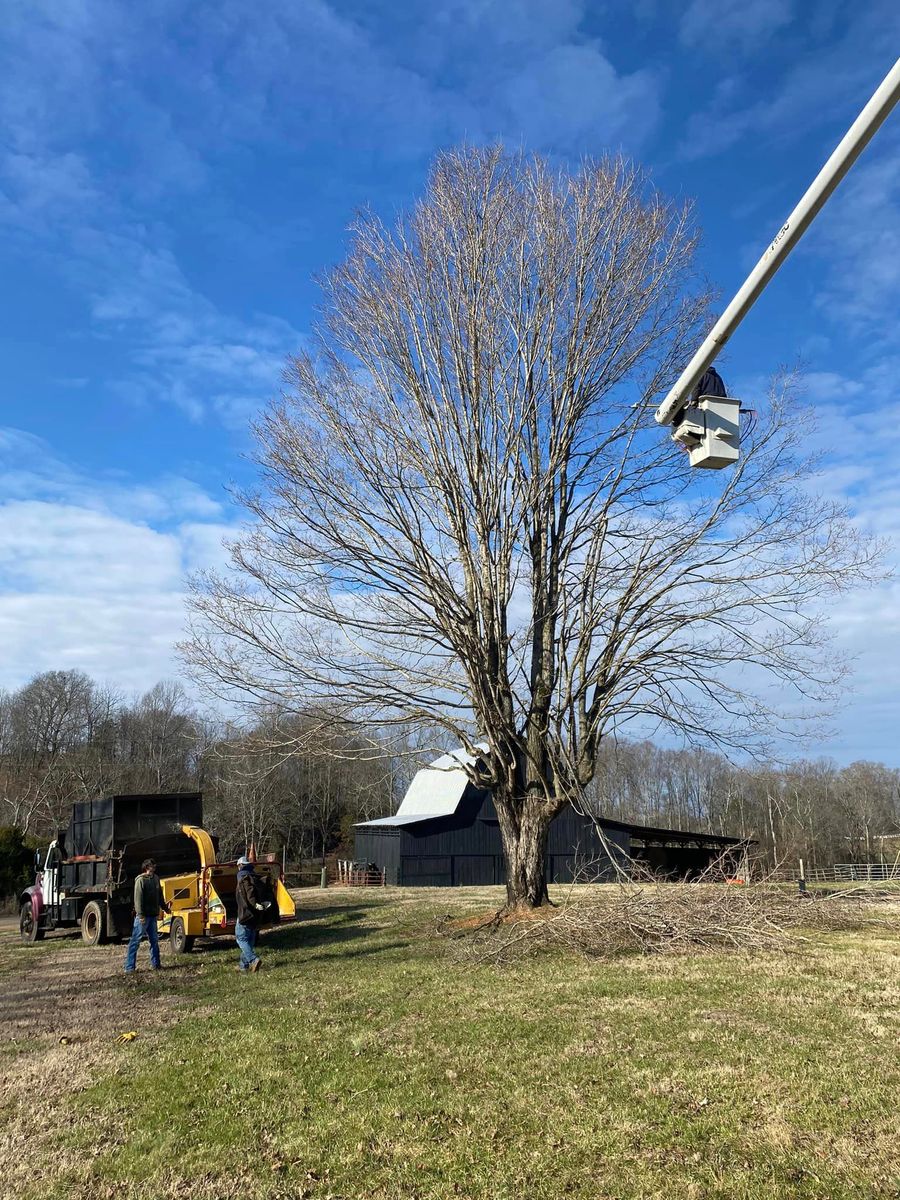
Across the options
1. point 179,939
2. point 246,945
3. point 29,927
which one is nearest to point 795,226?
point 246,945

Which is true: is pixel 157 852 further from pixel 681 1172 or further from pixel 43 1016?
pixel 681 1172

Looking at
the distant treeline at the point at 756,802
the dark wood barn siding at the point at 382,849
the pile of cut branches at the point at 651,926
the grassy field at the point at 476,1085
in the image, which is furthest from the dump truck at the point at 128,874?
the distant treeline at the point at 756,802

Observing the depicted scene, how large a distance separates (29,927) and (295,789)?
112ft

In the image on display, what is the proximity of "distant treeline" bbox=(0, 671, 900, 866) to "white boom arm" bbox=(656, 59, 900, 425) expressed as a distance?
1923 centimetres

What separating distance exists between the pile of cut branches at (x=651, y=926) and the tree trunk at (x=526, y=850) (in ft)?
3.66

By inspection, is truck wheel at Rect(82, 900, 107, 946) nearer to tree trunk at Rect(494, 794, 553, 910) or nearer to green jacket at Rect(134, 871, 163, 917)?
green jacket at Rect(134, 871, 163, 917)

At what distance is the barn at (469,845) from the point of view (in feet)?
129

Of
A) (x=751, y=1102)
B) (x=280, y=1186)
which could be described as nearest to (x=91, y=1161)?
(x=280, y=1186)

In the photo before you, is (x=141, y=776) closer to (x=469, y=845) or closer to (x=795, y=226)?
(x=469, y=845)

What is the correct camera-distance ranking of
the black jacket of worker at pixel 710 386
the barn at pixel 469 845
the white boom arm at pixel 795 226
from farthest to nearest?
the barn at pixel 469 845
the black jacket of worker at pixel 710 386
the white boom arm at pixel 795 226

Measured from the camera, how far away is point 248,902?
39.1ft

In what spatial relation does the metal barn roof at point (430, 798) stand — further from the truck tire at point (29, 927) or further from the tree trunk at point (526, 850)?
the tree trunk at point (526, 850)

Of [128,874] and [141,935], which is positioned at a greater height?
[128,874]

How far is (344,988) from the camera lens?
995cm
